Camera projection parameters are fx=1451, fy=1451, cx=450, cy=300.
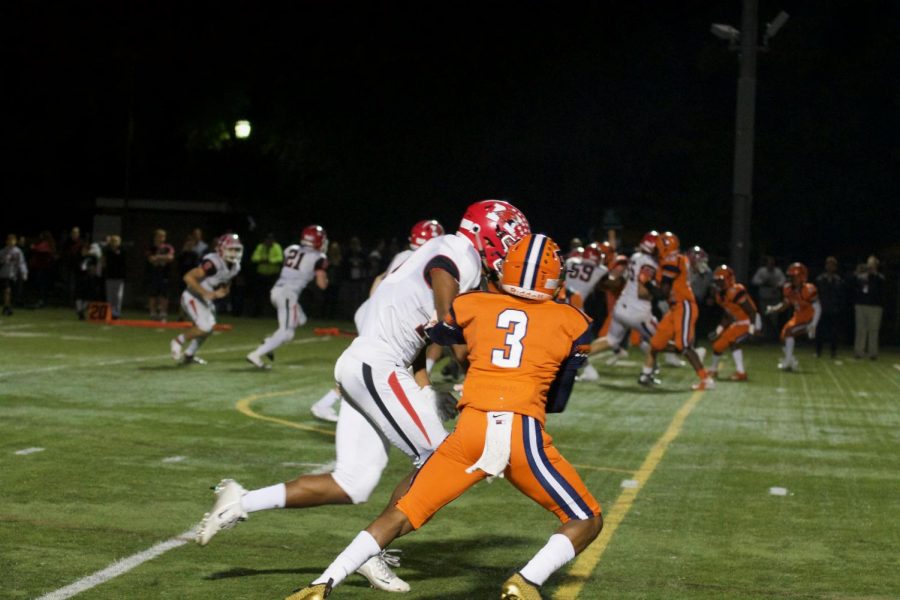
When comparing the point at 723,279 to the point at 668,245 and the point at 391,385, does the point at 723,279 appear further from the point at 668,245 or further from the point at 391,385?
the point at 391,385

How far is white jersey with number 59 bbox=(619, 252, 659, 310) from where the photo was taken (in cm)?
1817

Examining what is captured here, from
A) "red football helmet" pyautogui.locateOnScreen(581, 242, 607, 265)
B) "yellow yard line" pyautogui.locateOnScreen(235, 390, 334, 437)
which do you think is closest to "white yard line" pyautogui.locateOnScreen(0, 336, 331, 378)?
"yellow yard line" pyautogui.locateOnScreen(235, 390, 334, 437)

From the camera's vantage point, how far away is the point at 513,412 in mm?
5691

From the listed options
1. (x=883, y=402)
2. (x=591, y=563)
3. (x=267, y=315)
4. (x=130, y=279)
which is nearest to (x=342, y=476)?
(x=591, y=563)

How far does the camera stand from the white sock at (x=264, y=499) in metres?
6.41

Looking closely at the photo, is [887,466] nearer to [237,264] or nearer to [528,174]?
[237,264]

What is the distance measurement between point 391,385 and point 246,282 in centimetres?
2749

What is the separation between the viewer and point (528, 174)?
4344 cm

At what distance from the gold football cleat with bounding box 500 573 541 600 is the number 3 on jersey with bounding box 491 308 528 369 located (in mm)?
828

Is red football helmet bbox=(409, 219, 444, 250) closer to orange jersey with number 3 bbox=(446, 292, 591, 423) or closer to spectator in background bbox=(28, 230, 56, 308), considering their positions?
orange jersey with number 3 bbox=(446, 292, 591, 423)

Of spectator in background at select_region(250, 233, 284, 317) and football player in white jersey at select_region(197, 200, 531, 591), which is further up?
spectator in background at select_region(250, 233, 284, 317)

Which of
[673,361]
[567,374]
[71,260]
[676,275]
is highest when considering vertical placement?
[71,260]

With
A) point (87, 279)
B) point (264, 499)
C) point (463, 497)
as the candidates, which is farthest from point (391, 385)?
point (87, 279)

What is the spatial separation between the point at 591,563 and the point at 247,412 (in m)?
6.64
